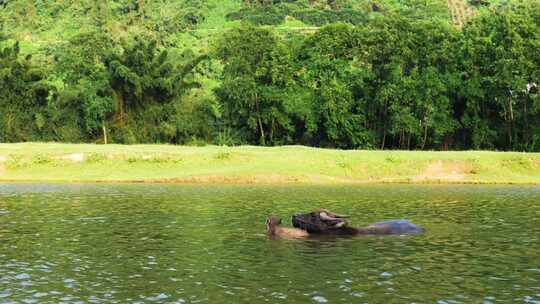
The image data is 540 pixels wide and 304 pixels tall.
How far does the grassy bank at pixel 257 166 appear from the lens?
61719 millimetres

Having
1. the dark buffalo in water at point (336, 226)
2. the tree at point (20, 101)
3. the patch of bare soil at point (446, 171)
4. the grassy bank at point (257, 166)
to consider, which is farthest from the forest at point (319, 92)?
the dark buffalo in water at point (336, 226)

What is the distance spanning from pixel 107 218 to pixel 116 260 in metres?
11.1

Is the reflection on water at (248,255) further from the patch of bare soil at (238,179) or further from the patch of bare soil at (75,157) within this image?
the patch of bare soil at (75,157)

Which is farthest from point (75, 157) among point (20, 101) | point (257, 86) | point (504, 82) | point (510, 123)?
point (510, 123)

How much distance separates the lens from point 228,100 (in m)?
90.8

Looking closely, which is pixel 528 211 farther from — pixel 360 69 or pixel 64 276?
pixel 360 69

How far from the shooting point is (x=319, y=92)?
87.5 metres

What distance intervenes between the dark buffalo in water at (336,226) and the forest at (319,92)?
5572 cm

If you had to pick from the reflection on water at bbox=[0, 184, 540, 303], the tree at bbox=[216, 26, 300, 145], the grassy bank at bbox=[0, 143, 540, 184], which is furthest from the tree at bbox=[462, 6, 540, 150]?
the reflection on water at bbox=[0, 184, 540, 303]

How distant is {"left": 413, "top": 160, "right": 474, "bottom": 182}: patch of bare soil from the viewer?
62.5 m

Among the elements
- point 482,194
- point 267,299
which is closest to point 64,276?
point 267,299

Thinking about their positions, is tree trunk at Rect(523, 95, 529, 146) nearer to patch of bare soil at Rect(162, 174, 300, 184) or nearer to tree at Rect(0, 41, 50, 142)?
patch of bare soil at Rect(162, 174, 300, 184)

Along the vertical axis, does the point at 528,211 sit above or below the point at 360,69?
below

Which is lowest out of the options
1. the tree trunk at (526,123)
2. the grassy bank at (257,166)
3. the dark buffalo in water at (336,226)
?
the dark buffalo in water at (336,226)
